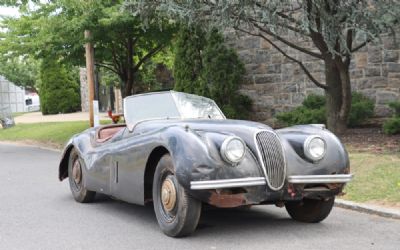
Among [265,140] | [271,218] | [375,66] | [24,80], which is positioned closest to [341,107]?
[375,66]

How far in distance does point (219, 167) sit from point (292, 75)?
37.8 feet

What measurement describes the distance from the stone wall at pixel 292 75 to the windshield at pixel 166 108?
6767 mm

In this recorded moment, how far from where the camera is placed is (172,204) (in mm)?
5840

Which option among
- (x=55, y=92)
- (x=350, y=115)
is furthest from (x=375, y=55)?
(x=55, y=92)

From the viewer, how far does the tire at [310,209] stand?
6.48 metres

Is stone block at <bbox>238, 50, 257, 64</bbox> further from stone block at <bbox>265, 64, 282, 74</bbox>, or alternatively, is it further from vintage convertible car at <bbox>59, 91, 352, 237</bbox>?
vintage convertible car at <bbox>59, 91, 352, 237</bbox>

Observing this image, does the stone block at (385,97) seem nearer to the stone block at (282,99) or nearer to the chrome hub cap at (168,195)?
the stone block at (282,99)

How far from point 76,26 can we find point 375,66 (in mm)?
8099

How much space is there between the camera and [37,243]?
5.90 m

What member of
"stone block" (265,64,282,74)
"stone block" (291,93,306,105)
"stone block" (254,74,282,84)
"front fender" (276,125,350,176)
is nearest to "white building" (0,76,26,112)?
"stone block" (254,74,282,84)

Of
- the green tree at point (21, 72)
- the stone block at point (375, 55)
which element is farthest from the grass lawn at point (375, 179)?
the green tree at point (21, 72)

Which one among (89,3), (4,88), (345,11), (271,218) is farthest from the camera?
(4,88)

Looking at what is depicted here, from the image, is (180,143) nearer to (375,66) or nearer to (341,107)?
(341,107)

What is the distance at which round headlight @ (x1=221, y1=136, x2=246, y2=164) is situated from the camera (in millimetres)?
5547
